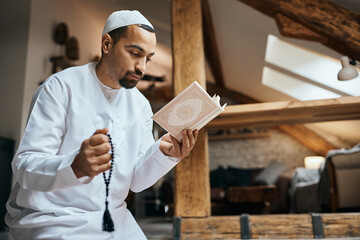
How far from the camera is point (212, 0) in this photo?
4.14m

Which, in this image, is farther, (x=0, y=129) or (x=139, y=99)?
(x=0, y=129)

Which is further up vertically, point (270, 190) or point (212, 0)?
point (212, 0)

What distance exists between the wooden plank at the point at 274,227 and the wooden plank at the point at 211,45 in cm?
265

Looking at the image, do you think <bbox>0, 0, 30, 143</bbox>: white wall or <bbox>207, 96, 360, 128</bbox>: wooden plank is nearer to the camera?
<bbox>207, 96, 360, 128</bbox>: wooden plank

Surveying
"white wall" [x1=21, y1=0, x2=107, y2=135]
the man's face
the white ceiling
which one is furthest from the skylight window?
the man's face

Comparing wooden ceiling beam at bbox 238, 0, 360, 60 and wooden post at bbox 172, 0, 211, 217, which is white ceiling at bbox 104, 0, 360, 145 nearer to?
wooden ceiling beam at bbox 238, 0, 360, 60

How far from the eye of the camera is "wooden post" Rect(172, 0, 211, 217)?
2.58m

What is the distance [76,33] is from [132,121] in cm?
542

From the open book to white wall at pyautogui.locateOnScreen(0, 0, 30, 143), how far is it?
13.9 feet

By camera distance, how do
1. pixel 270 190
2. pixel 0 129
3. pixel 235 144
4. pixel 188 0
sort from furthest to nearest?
pixel 235 144
pixel 0 129
pixel 270 190
pixel 188 0

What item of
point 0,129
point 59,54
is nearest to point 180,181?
point 0,129

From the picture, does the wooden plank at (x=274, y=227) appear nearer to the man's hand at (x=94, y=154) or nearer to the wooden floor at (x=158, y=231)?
the wooden floor at (x=158, y=231)

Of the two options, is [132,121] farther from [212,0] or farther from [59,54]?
[59,54]

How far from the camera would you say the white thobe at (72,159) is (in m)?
0.96
